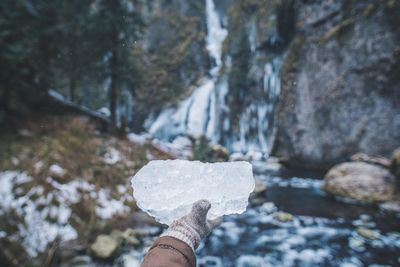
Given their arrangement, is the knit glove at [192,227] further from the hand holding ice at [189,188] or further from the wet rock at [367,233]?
the wet rock at [367,233]

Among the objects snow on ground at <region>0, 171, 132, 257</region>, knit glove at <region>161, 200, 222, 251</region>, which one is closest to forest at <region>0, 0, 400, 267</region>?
snow on ground at <region>0, 171, 132, 257</region>

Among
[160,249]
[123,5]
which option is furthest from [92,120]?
[160,249]

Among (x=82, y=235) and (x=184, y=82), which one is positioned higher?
(x=184, y=82)

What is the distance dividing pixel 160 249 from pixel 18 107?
21.3ft

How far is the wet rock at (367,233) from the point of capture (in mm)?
5242

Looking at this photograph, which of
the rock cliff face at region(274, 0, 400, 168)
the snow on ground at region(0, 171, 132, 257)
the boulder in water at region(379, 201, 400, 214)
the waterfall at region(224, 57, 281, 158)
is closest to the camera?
the snow on ground at region(0, 171, 132, 257)

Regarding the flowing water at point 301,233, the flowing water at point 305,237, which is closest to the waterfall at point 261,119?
the flowing water at point 301,233

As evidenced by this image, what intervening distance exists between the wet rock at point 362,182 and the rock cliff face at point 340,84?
3.45m

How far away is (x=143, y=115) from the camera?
32031 mm

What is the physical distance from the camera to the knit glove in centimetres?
113

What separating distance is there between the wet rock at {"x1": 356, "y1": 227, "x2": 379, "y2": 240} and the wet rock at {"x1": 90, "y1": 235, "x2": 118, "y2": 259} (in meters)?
4.77

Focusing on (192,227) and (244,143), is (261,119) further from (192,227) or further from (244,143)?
(192,227)

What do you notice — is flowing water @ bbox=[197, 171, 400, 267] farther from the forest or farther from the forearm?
the forearm

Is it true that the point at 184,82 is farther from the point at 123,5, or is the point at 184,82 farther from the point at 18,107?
the point at 18,107
